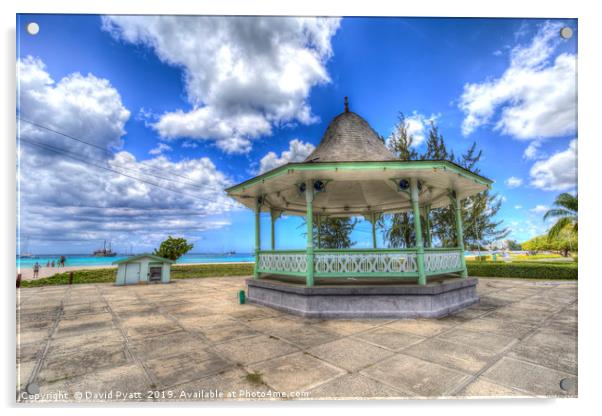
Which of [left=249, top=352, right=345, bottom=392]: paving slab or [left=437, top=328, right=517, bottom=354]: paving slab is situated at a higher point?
[left=249, top=352, right=345, bottom=392]: paving slab

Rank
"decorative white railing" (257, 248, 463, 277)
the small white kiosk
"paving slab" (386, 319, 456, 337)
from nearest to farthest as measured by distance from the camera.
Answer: "paving slab" (386, 319, 456, 337) → "decorative white railing" (257, 248, 463, 277) → the small white kiosk

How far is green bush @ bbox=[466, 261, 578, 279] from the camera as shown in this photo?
13969mm

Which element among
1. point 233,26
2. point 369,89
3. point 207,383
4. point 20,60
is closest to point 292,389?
point 207,383

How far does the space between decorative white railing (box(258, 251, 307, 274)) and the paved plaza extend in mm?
1452

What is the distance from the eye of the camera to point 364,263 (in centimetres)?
709

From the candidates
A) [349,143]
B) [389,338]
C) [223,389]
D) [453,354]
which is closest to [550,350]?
[453,354]

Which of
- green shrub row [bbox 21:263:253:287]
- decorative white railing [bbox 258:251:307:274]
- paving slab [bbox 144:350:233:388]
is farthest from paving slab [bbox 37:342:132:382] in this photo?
green shrub row [bbox 21:263:253:287]

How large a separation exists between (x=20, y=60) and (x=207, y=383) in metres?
4.57

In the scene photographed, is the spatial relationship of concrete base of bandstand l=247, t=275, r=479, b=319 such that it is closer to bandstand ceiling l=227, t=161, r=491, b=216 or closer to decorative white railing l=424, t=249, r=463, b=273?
A: decorative white railing l=424, t=249, r=463, b=273

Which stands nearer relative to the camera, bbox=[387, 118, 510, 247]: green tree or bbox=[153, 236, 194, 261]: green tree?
bbox=[387, 118, 510, 247]: green tree

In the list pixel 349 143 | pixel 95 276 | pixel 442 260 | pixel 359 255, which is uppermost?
pixel 349 143

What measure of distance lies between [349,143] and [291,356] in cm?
663

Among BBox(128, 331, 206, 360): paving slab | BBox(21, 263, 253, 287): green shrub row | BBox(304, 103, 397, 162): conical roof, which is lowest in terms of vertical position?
BBox(21, 263, 253, 287): green shrub row

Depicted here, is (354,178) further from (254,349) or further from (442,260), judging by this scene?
(254,349)
